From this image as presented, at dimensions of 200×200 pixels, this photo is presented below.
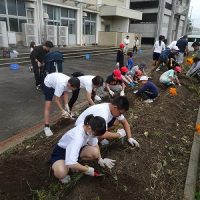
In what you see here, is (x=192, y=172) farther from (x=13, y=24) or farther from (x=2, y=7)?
(x=13, y=24)

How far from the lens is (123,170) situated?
3.31 meters

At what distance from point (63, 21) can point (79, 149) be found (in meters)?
18.6

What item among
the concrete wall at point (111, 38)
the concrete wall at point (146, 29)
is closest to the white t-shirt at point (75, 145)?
the concrete wall at point (111, 38)

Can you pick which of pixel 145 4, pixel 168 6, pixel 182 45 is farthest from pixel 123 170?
pixel 168 6

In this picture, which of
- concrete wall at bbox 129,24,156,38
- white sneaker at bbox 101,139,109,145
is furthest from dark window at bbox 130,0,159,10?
white sneaker at bbox 101,139,109,145

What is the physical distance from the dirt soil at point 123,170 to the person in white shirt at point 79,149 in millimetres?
A: 213

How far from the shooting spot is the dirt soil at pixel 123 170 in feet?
9.53

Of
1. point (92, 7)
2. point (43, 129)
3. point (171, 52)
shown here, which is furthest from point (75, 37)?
point (43, 129)

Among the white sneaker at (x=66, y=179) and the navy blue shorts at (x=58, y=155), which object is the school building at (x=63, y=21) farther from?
the white sneaker at (x=66, y=179)

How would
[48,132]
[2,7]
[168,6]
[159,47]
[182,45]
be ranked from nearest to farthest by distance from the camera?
[48,132], [159,47], [182,45], [2,7], [168,6]

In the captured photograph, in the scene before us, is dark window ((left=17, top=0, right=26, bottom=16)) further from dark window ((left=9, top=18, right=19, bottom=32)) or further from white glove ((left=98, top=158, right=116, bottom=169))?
white glove ((left=98, top=158, right=116, bottom=169))

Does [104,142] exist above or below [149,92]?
below

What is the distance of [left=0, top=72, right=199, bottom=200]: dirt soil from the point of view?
2.91 metres

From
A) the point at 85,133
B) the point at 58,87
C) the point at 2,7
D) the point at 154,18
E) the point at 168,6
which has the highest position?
the point at 168,6
